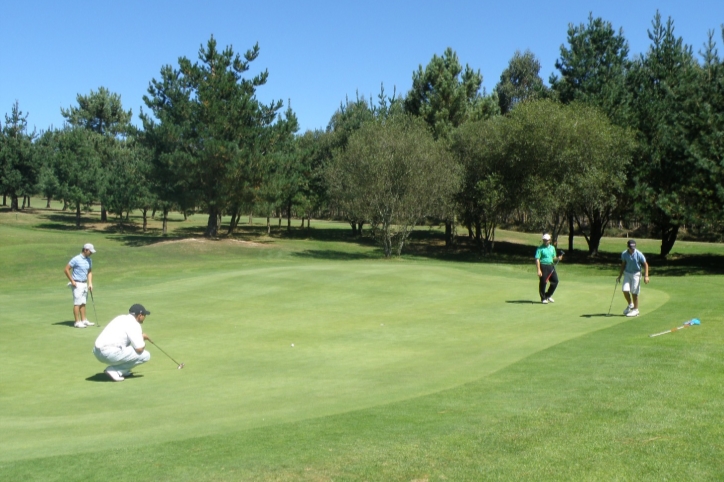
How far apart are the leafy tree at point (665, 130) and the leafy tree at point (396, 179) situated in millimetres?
13886

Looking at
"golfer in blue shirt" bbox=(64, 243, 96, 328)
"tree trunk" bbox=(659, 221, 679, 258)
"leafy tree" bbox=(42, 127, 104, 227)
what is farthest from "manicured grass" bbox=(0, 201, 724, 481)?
"leafy tree" bbox=(42, 127, 104, 227)

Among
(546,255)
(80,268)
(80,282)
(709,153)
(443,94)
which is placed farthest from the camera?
(443,94)

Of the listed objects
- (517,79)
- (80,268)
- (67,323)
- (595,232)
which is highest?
(517,79)

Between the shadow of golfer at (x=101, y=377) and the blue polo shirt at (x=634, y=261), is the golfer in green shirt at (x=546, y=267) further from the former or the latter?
the shadow of golfer at (x=101, y=377)

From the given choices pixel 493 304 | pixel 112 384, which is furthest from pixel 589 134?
pixel 112 384

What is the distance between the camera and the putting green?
11445 millimetres

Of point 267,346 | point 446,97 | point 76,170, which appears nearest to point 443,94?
point 446,97

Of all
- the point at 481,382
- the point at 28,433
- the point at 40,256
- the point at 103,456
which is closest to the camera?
the point at 103,456

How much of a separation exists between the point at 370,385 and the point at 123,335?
17.6ft

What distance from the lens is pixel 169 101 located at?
65.9m

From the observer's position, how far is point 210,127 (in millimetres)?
61000

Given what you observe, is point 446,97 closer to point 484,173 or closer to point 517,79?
point 484,173

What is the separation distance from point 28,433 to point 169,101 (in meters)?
58.8

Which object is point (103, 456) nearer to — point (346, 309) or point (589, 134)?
point (346, 309)
